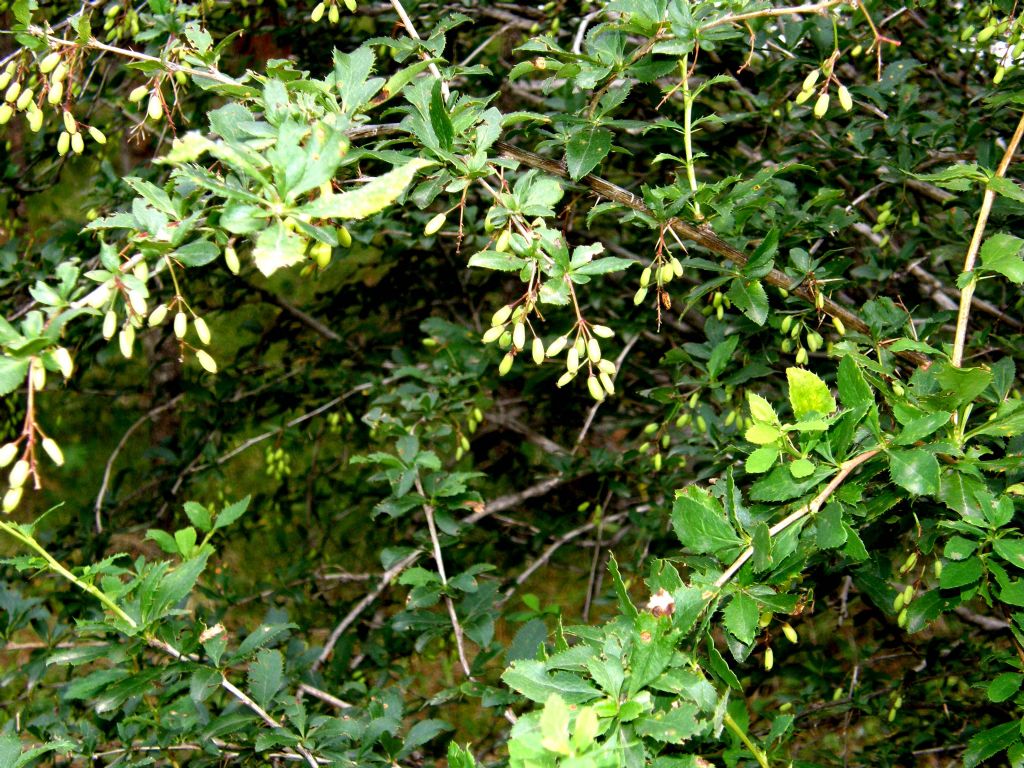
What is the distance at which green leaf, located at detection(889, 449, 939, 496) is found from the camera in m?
0.98

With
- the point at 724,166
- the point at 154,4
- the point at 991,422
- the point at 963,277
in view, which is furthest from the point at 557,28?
→ the point at 991,422

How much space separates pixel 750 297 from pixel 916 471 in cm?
43

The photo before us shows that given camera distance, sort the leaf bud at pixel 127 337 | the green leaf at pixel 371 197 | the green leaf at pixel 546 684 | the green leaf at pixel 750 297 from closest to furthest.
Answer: the green leaf at pixel 371 197, the green leaf at pixel 546 684, the leaf bud at pixel 127 337, the green leaf at pixel 750 297

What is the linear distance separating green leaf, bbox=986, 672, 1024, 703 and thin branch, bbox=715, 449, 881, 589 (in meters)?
0.35

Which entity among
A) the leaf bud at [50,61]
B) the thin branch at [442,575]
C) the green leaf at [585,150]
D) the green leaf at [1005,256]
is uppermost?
the leaf bud at [50,61]

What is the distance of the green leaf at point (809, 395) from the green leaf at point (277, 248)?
0.55 m

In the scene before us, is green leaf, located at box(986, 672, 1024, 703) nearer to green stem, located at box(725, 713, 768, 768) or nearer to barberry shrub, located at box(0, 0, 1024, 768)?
barberry shrub, located at box(0, 0, 1024, 768)

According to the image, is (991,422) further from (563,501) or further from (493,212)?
(563,501)

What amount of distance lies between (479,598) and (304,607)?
0.92 metres

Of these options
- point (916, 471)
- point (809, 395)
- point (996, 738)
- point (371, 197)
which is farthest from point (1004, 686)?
point (371, 197)

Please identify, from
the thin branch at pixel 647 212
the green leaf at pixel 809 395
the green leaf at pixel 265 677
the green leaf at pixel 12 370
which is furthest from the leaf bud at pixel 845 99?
the green leaf at pixel 265 677

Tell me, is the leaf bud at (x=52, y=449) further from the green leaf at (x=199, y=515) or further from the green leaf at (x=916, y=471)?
the green leaf at (x=916, y=471)

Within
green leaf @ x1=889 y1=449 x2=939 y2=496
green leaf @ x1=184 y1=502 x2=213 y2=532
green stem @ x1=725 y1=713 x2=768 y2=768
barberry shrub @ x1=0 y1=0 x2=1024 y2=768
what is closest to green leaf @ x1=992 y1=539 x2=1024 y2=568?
barberry shrub @ x1=0 y1=0 x2=1024 y2=768

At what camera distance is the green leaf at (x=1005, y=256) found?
117 centimetres
